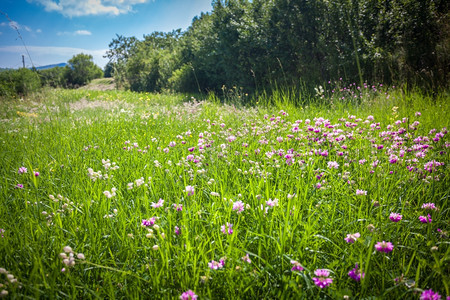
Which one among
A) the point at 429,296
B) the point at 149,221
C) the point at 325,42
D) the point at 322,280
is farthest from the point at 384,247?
the point at 325,42

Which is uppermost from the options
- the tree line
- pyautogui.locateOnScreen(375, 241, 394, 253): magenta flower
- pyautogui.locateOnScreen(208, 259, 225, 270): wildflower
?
the tree line

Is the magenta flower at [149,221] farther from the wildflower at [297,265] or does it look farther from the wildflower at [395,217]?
the wildflower at [395,217]

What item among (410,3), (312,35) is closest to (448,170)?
(410,3)

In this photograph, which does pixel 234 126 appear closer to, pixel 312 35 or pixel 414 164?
pixel 414 164

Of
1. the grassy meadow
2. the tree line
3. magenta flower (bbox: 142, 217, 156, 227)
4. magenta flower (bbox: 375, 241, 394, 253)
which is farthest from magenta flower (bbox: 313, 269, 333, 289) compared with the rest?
the tree line

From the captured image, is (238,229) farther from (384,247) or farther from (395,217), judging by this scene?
(395,217)

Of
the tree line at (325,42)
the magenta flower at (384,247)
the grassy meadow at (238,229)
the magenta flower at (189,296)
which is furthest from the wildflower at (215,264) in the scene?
the tree line at (325,42)

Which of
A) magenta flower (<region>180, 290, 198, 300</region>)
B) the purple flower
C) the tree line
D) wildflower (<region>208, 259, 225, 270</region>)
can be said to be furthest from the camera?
the tree line

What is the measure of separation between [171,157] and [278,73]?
1039 centimetres

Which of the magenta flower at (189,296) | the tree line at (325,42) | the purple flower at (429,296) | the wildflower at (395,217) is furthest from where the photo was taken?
the tree line at (325,42)

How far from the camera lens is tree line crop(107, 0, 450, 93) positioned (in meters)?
7.16

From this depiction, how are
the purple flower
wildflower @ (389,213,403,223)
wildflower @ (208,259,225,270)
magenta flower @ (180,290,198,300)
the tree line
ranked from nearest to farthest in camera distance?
Answer: the purple flower, magenta flower @ (180,290,198,300), wildflower @ (208,259,225,270), wildflower @ (389,213,403,223), the tree line

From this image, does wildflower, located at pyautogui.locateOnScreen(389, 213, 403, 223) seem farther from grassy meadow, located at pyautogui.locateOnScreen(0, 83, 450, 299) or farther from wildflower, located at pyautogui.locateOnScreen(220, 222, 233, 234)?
wildflower, located at pyautogui.locateOnScreen(220, 222, 233, 234)

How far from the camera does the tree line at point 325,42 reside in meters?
7.16
